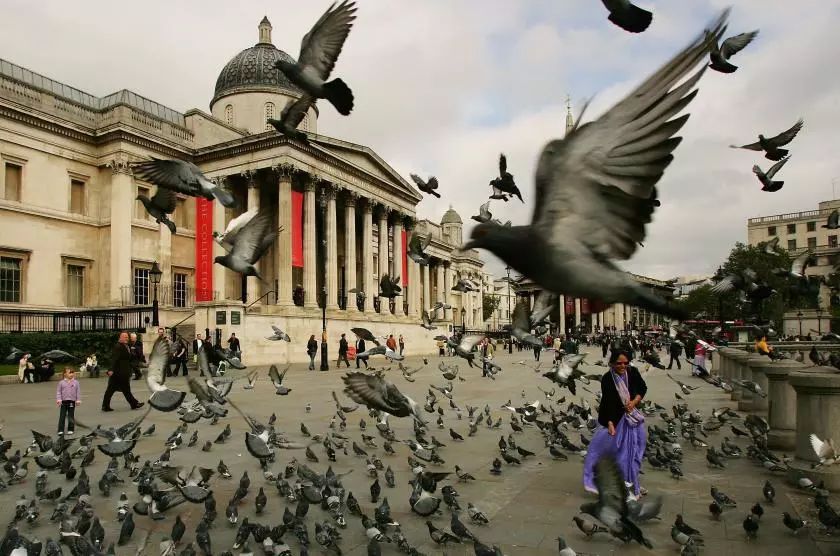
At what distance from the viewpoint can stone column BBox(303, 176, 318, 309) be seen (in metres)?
39.2

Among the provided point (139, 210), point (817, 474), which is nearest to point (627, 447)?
point (817, 474)

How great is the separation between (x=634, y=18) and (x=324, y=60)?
2.61 m

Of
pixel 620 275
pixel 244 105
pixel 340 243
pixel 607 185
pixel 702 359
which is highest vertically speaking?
pixel 244 105

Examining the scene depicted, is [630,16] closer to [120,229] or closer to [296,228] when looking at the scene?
[296,228]

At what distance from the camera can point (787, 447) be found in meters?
8.62

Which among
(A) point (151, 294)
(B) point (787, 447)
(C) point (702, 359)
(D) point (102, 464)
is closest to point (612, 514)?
(B) point (787, 447)

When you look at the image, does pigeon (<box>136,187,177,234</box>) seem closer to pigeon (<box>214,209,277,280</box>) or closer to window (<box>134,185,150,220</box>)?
pigeon (<box>214,209,277,280</box>)

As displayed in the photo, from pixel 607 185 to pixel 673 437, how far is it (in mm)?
7288

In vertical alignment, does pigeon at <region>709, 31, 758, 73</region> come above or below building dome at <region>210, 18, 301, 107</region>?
below

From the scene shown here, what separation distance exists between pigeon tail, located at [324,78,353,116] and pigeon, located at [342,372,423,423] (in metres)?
2.41

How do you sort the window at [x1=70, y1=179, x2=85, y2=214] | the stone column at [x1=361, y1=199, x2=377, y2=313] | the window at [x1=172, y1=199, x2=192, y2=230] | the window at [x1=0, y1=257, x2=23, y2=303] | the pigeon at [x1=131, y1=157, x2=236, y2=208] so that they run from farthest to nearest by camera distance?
the stone column at [x1=361, y1=199, x2=377, y2=313]
the window at [x1=172, y1=199, x2=192, y2=230]
the window at [x1=70, y1=179, x2=85, y2=214]
the window at [x1=0, y1=257, x2=23, y2=303]
the pigeon at [x1=131, y1=157, x2=236, y2=208]

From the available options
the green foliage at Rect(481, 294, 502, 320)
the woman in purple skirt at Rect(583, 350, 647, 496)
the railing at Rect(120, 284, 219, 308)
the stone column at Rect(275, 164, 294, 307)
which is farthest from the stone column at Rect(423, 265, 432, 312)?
the woman in purple skirt at Rect(583, 350, 647, 496)

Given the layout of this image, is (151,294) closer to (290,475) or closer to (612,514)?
(290,475)

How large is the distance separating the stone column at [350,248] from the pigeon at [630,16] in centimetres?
3911
